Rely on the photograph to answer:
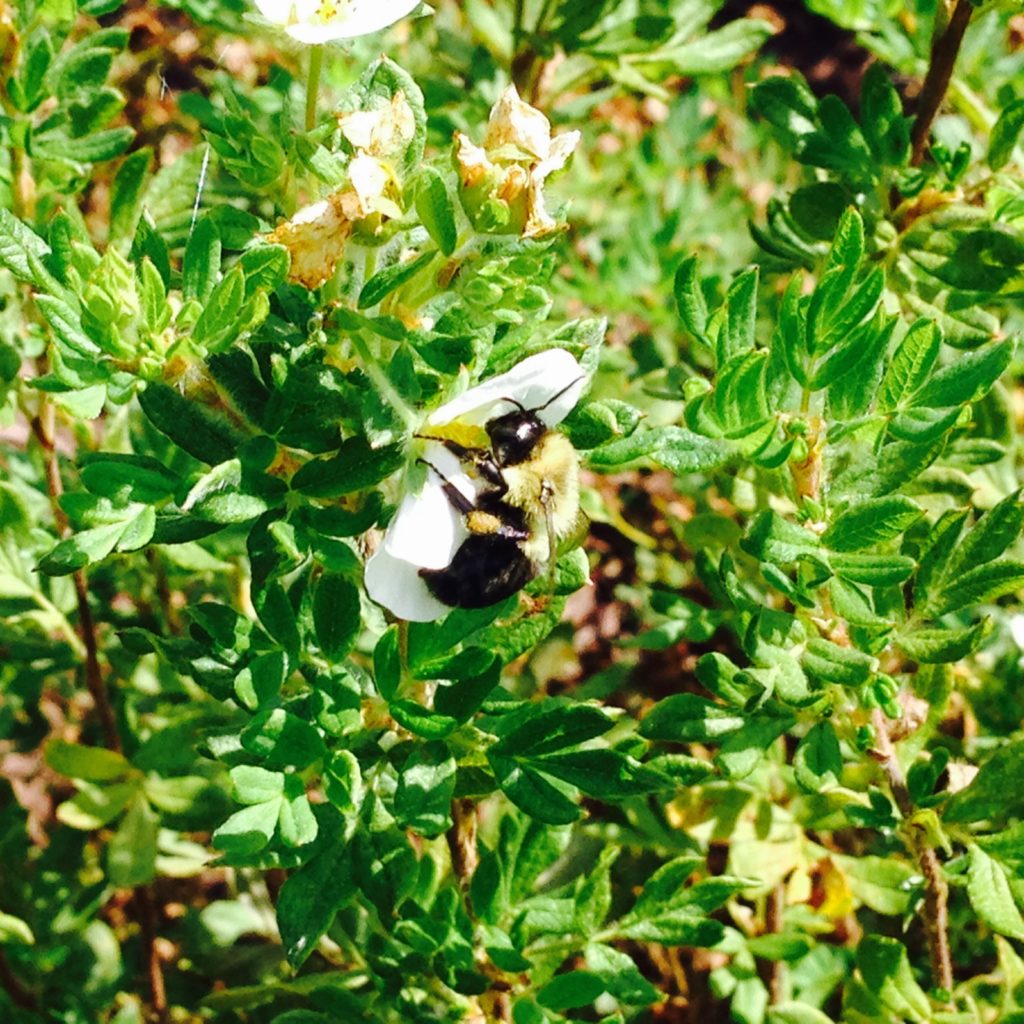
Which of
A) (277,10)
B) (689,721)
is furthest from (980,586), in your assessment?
(277,10)

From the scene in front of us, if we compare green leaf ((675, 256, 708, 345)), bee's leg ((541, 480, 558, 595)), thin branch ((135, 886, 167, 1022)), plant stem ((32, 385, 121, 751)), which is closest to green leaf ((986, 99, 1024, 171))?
green leaf ((675, 256, 708, 345))

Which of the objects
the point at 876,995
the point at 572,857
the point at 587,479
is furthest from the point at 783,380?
the point at 587,479

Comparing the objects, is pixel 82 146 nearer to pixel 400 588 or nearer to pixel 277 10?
pixel 277 10

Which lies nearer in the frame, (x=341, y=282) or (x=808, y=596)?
(x=341, y=282)

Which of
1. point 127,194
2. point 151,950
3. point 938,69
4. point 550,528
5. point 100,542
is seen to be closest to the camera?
point 100,542

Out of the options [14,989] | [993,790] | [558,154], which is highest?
[558,154]

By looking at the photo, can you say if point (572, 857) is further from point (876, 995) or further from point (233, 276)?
point (233, 276)
